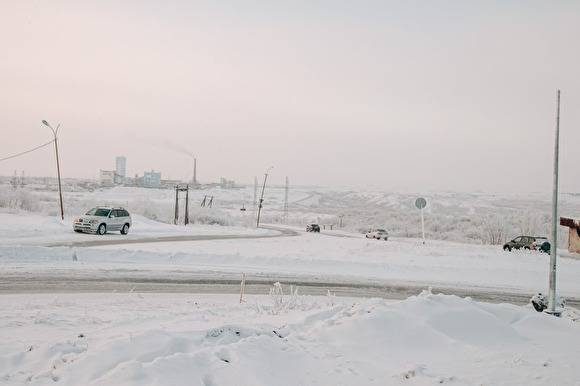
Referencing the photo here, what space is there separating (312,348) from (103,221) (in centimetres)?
2822

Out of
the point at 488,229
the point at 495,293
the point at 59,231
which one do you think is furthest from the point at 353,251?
the point at 488,229

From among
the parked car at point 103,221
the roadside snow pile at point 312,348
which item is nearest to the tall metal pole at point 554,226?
the roadside snow pile at point 312,348

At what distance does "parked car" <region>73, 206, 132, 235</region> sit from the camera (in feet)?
103

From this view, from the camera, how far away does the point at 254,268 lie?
20578 millimetres

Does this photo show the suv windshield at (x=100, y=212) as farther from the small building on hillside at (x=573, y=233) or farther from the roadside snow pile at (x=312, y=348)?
the small building on hillside at (x=573, y=233)

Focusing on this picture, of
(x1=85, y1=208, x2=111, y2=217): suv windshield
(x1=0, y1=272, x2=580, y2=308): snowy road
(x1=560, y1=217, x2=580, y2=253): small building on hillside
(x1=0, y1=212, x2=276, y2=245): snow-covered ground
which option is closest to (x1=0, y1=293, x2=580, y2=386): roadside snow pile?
(x1=0, y1=272, x2=580, y2=308): snowy road

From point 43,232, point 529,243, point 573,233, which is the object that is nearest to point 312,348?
point 43,232

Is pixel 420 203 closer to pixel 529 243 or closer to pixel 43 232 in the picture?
pixel 529 243

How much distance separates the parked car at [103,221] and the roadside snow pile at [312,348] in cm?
2342

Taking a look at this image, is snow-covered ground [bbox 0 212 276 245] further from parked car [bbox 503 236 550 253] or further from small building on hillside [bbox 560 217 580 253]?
small building on hillside [bbox 560 217 580 253]

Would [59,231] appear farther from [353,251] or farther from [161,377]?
[161,377]

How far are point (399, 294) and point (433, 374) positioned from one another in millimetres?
10206

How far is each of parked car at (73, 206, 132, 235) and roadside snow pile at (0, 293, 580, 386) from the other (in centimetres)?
→ 2342

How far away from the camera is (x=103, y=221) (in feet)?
105
